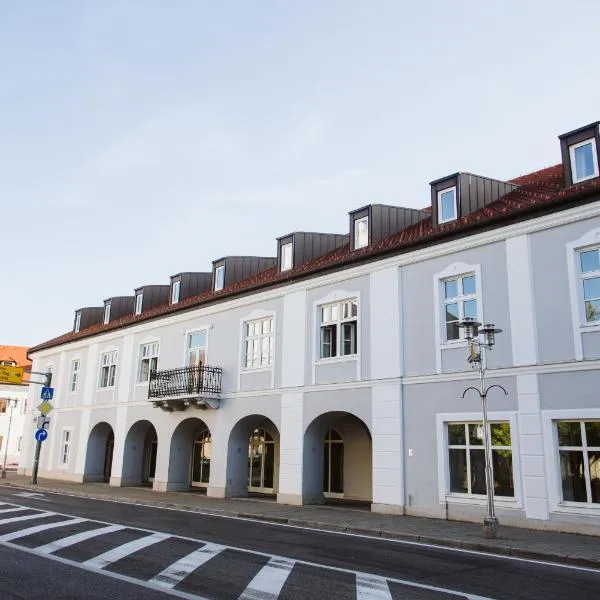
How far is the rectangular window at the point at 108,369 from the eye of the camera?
3108cm

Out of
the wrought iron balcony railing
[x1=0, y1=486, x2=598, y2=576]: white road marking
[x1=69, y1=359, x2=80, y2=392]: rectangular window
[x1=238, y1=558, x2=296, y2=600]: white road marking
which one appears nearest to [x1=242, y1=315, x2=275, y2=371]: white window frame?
the wrought iron balcony railing

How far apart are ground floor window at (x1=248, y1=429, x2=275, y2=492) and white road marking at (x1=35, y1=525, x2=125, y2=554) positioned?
1282 centimetres

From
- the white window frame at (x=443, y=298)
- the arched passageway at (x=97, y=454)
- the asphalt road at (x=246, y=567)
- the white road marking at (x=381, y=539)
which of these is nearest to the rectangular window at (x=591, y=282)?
the white window frame at (x=443, y=298)

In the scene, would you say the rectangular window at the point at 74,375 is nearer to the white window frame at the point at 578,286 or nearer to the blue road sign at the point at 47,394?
the blue road sign at the point at 47,394

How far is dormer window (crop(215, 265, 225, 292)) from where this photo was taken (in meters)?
26.2

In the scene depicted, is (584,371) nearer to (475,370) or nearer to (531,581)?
(475,370)

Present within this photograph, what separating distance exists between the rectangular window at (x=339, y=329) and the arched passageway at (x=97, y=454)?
625 inches

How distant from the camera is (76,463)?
31.9 m

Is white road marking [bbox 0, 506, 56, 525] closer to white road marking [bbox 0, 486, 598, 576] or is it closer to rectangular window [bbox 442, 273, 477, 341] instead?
white road marking [bbox 0, 486, 598, 576]

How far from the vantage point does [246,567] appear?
9094mm

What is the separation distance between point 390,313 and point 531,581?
1013 cm

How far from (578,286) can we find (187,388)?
14589mm

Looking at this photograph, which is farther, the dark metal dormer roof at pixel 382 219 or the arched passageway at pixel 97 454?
the arched passageway at pixel 97 454

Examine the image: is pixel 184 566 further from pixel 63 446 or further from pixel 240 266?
pixel 63 446
